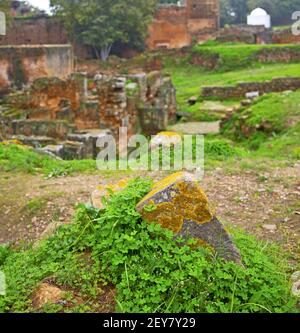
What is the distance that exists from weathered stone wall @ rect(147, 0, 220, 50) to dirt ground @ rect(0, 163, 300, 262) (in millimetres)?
29467

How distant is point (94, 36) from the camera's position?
27422mm

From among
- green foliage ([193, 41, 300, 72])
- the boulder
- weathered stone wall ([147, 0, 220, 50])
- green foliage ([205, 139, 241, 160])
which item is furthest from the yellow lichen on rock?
weathered stone wall ([147, 0, 220, 50])

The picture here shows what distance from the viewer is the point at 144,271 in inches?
116

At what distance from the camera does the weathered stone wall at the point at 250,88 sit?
1456 cm

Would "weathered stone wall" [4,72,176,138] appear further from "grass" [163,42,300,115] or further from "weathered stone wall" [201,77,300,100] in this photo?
"grass" [163,42,300,115]

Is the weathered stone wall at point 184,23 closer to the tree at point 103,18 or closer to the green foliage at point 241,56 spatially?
the tree at point 103,18

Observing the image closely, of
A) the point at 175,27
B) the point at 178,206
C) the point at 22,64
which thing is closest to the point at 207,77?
the point at 22,64

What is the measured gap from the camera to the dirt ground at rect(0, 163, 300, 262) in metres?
4.42

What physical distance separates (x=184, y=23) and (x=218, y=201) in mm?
31311

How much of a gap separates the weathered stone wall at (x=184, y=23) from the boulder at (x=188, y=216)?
106 ft
